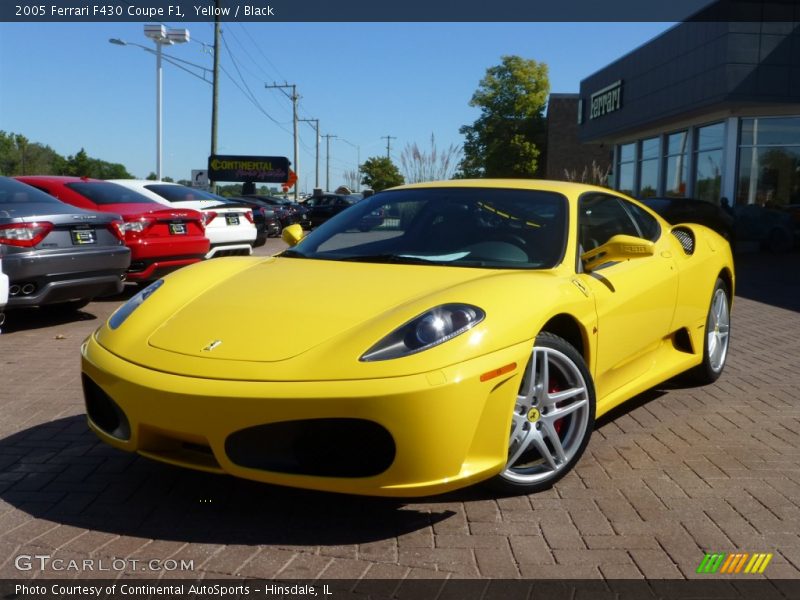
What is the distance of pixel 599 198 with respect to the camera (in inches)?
184

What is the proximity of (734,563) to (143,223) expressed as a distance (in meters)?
8.13

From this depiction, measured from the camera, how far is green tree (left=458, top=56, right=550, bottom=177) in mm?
58344

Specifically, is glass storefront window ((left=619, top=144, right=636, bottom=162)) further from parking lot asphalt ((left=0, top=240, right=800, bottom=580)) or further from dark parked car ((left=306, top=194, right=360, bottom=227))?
parking lot asphalt ((left=0, top=240, right=800, bottom=580))

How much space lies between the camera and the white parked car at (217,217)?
12.0 meters

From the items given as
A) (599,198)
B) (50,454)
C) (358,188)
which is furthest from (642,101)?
(358,188)

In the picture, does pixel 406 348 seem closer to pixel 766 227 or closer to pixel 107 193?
pixel 107 193

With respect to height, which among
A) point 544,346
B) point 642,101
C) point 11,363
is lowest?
point 11,363

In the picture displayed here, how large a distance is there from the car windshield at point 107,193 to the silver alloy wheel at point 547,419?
7.87 m

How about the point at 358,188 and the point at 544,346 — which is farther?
the point at 358,188

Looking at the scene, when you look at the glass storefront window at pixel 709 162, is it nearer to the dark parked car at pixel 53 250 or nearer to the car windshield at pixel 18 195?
the dark parked car at pixel 53 250

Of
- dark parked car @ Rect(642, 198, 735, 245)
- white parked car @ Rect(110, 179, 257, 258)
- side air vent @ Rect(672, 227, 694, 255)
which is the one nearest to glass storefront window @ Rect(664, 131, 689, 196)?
dark parked car @ Rect(642, 198, 735, 245)
